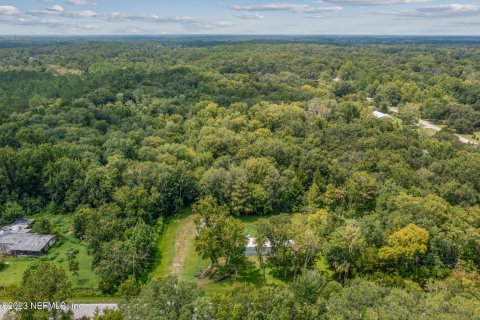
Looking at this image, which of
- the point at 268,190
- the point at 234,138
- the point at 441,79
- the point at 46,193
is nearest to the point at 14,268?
the point at 46,193

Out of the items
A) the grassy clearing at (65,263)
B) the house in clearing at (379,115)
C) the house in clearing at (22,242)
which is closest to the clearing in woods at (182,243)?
the grassy clearing at (65,263)

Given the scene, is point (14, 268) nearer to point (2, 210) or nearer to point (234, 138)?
point (2, 210)

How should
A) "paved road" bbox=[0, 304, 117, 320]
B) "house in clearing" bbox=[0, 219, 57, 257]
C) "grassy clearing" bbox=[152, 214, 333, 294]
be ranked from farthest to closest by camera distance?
"house in clearing" bbox=[0, 219, 57, 257]
"grassy clearing" bbox=[152, 214, 333, 294]
"paved road" bbox=[0, 304, 117, 320]

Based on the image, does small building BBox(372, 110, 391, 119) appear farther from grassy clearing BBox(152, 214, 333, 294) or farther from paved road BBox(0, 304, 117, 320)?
paved road BBox(0, 304, 117, 320)

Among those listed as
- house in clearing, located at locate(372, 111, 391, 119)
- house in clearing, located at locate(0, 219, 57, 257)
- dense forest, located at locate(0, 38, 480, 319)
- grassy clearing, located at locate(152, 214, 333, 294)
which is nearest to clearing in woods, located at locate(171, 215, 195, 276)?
grassy clearing, located at locate(152, 214, 333, 294)

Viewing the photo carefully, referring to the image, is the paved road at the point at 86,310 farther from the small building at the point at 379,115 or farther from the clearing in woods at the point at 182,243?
the small building at the point at 379,115

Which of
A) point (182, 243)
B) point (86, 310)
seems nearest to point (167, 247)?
point (182, 243)
